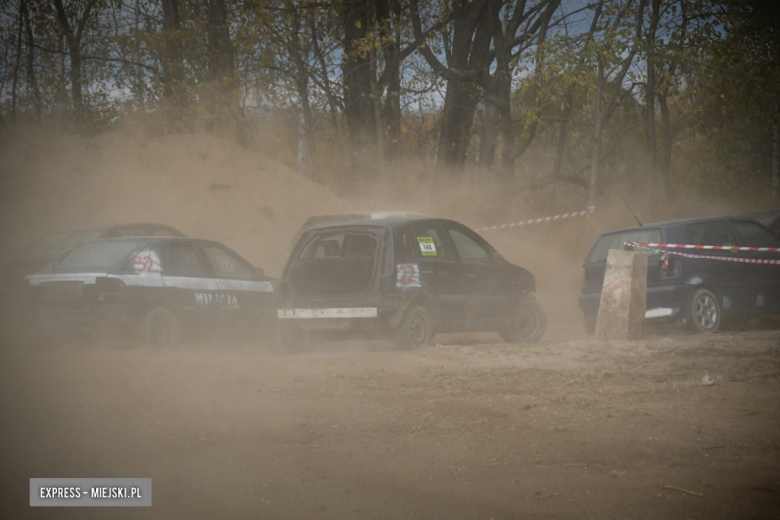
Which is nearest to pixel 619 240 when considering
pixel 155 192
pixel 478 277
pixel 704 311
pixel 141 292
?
pixel 704 311

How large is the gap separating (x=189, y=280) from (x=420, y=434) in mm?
5704

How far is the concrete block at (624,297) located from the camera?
336 inches

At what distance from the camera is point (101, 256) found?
923 centimetres

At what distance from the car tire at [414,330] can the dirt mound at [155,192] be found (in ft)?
26.6

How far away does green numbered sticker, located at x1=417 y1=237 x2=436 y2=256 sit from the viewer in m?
8.62

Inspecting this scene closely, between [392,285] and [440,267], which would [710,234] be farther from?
[392,285]

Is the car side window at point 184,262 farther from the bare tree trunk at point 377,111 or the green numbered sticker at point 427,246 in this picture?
the bare tree trunk at point 377,111

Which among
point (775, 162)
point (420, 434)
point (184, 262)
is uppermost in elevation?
point (775, 162)

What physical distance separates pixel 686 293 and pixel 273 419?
616 centimetres

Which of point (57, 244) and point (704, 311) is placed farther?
point (57, 244)

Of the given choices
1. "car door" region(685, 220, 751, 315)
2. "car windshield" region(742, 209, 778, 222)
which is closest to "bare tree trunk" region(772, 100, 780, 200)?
"car windshield" region(742, 209, 778, 222)

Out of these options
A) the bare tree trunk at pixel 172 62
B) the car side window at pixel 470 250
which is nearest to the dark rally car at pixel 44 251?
the car side window at pixel 470 250

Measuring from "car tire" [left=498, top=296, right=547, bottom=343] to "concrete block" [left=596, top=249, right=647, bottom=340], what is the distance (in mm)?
1237

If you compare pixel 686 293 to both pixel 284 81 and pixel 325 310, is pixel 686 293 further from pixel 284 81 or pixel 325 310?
pixel 284 81
